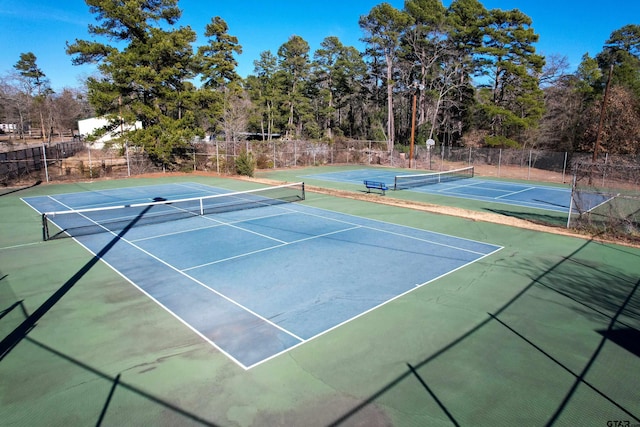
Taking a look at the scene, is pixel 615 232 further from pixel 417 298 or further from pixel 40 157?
pixel 40 157

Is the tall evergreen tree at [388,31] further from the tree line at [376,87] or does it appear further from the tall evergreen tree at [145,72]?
the tall evergreen tree at [145,72]

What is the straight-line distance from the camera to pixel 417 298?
905 centimetres

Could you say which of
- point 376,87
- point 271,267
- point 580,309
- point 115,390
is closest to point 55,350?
point 115,390

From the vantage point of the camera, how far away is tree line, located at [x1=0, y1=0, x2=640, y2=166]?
32.0 m

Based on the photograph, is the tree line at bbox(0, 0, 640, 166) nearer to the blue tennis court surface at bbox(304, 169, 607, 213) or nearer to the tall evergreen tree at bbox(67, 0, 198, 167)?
the tall evergreen tree at bbox(67, 0, 198, 167)

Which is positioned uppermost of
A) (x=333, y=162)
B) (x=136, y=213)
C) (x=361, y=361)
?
(x=333, y=162)

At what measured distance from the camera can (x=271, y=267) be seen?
11.0 m

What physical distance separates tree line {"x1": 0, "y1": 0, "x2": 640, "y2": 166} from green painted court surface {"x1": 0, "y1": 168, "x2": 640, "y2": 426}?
25.6 meters

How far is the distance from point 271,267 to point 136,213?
1000 cm

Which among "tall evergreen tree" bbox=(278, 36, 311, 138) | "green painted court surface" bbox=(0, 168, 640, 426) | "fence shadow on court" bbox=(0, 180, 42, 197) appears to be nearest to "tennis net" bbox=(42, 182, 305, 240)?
"green painted court surface" bbox=(0, 168, 640, 426)

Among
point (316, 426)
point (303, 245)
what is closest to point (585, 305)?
point (316, 426)

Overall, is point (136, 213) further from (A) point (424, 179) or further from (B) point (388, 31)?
(B) point (388, 31)

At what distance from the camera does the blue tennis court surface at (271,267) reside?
25.6 feet

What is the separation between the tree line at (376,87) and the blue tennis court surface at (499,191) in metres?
8.90
